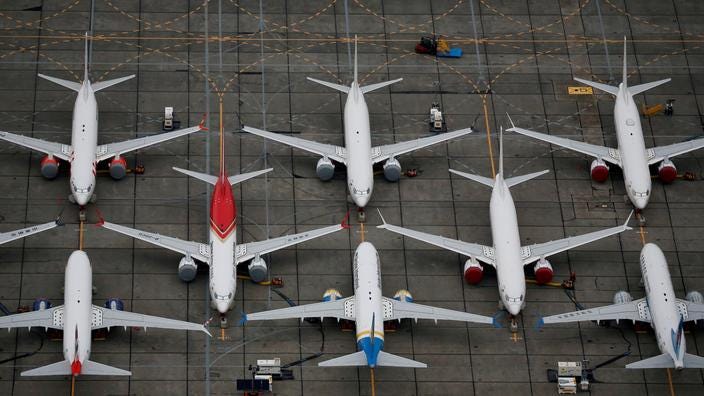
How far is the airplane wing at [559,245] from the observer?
149m

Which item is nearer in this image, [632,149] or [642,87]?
[632,149]

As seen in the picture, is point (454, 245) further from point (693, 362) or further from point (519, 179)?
point (693, 362)

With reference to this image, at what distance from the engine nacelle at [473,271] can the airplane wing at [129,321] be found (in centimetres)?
2523

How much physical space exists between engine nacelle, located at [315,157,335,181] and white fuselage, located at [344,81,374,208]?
2.26 metres

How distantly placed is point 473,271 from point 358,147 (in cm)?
1740

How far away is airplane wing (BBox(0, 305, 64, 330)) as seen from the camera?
140m

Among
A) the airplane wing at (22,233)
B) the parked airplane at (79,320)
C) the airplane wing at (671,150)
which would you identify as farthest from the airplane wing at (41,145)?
the airplane wing at (671,150)

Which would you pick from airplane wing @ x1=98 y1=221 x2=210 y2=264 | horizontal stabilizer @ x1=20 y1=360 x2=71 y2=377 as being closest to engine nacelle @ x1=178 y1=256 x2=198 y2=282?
airplane wing @ x1=98 y1=221 x2=210 y2=264

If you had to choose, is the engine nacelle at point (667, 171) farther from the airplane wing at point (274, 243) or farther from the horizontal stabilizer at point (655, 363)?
the airplane wing at point (274, 243)

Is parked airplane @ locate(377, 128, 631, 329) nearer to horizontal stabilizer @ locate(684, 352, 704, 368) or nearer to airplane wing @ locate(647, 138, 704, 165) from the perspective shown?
airplane wing @ locate(647, 138, 704, 165)

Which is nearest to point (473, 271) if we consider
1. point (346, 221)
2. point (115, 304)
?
point (346, 221)

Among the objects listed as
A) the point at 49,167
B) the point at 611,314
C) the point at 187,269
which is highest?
the point at 49,167

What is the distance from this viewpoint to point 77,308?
458 ft

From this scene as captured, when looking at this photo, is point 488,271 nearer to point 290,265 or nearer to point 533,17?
point 290,265
